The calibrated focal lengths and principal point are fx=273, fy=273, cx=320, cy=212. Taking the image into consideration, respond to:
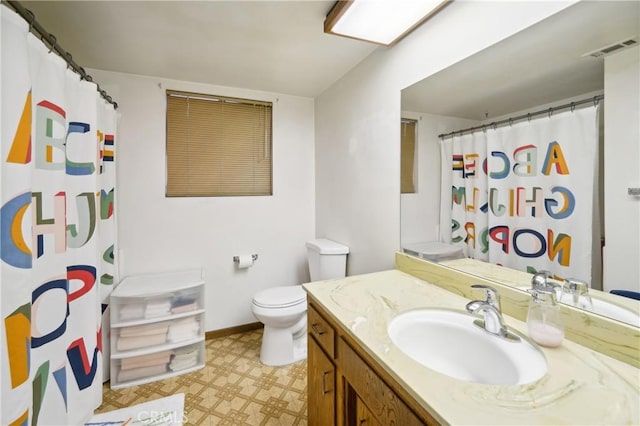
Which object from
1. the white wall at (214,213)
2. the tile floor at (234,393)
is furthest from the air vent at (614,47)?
the white wall at (214,213)

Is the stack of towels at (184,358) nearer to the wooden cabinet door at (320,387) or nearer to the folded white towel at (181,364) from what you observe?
the folded white towel at (181,364)

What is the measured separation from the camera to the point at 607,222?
31.4 inches

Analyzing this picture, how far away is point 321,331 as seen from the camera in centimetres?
117

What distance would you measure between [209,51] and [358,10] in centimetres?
107

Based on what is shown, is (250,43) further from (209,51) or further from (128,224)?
(128,224)

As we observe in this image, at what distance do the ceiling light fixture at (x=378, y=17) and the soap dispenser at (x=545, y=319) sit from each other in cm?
125

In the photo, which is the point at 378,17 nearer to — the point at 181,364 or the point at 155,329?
the point at 155,329

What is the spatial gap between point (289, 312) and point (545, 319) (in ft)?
4.95

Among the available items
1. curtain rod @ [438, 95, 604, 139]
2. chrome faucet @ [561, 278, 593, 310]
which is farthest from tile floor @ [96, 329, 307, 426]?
curtain rod @ [438, 95, 604, 139]

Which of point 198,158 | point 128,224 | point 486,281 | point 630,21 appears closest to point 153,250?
point 128,224

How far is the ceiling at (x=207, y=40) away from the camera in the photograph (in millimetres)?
1396

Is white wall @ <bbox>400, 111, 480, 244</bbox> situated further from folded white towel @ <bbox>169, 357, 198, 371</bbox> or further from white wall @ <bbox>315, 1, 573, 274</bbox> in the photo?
folded white towel @ <bbox>169, 357, 198, 371</bbox>

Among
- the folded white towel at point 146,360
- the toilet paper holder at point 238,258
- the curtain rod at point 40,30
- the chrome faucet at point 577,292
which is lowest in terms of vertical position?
the folded white towel at point 146,360

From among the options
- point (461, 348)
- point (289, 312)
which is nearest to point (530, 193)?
point (461, 348)
